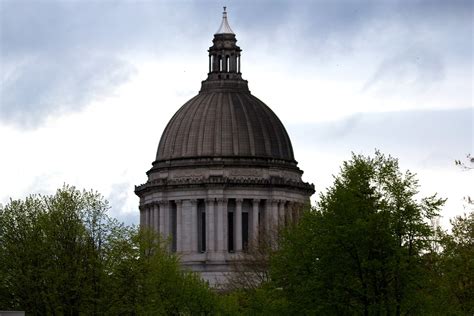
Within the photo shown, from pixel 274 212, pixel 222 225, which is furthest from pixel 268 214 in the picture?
pixel 222 225

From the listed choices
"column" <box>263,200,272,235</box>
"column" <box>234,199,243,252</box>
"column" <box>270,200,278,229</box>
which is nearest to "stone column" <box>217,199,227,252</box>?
"column" <box>234,199,243,252</box>

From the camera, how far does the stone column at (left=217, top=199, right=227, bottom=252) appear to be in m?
199

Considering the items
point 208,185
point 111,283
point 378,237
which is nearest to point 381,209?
point 378,237

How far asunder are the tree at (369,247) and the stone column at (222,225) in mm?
92240

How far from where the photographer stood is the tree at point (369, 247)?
102 m

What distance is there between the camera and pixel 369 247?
10238cm

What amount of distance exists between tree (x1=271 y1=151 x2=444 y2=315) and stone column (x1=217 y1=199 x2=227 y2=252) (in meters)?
92.2

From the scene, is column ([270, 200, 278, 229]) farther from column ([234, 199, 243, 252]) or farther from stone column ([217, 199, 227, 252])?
stone column ([217, 199, 227, 252])

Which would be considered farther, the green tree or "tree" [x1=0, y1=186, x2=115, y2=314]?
"tree" [x1=0, y1=186, x2=115, y2=314]

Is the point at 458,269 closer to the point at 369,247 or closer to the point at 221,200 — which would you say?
the point at 369,247

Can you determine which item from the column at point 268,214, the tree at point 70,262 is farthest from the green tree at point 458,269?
the column at point 268,214

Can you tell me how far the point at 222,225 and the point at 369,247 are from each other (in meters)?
97.2

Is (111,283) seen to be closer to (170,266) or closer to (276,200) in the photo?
(170,266)

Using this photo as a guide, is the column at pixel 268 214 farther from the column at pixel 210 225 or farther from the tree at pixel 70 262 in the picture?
the tree at pixel 70 262
